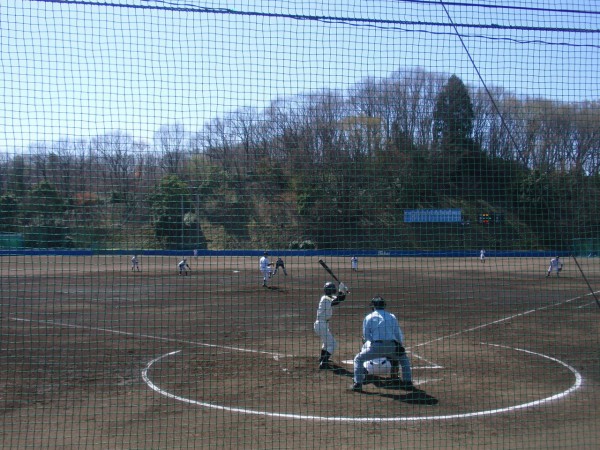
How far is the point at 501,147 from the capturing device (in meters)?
7.30

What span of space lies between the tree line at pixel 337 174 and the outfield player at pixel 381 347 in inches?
61.8

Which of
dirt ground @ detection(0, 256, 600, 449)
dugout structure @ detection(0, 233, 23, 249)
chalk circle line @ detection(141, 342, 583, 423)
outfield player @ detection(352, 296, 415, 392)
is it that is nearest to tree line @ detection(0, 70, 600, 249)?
dugout structure @ detection(0, 233, 23, 249)

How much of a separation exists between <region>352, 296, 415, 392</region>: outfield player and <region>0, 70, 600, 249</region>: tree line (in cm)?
157

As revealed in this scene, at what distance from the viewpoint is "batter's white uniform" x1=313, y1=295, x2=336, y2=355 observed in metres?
10.3

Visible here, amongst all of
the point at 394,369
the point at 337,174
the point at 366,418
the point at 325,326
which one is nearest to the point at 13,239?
the point at 337,174

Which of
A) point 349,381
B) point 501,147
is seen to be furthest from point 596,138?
point 349,381

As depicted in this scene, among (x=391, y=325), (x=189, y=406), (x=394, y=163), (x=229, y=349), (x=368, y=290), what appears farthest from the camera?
(x=368, y=290)

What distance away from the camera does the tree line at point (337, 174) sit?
6.66 m

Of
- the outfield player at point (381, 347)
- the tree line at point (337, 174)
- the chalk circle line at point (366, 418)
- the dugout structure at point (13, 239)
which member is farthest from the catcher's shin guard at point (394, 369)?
the dugout structure at point (13, 239)

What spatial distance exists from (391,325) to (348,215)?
97.1 inches

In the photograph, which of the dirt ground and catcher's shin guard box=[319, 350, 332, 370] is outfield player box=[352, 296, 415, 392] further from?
catcher's shin guard box=[319, 350, 332, 370]

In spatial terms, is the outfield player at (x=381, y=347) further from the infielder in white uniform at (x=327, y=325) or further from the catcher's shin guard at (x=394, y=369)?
the infielder in white uniform at (x=327, y=325)

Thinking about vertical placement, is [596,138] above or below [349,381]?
above

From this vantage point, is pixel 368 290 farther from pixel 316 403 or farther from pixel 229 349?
pixel 316 403
